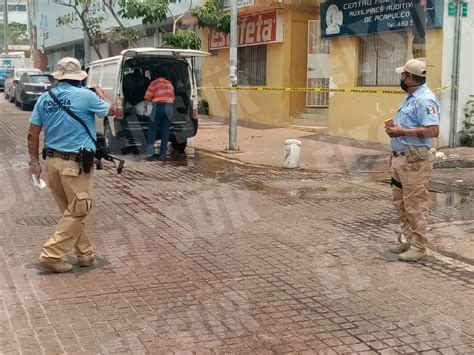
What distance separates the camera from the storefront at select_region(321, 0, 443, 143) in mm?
13438

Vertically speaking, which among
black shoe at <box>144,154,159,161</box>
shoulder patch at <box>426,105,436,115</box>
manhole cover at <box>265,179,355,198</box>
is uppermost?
shoulder patch at <box>426,105,436,115</box>

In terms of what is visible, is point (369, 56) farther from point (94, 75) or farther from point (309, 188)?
point (309, 188)

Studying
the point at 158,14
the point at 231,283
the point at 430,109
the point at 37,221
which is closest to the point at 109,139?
the point at 37,221

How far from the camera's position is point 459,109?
13383 mm

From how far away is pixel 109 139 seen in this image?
43.2ft

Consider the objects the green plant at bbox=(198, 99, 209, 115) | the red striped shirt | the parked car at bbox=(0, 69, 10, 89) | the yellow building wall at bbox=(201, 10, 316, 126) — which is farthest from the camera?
the parked car at bbox=(0, 69, 10, 89)

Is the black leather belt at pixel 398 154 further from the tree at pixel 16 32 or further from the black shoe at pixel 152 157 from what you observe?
the tree at pixel 16 32

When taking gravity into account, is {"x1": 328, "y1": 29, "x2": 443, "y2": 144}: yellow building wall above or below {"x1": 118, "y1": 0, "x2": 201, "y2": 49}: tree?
below

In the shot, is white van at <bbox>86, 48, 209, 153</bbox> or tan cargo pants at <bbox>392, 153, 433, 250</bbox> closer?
tan cargo pants at <bbox>392, 153, 433, 250</bbox>

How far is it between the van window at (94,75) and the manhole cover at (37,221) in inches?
261

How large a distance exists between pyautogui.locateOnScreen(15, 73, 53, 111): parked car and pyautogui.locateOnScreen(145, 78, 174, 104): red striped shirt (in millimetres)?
13153

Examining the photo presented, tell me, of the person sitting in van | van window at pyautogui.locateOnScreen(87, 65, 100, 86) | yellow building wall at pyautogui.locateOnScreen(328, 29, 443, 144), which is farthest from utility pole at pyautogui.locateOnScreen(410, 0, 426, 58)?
van window at pyautogui.locateOnScreen(87, 65, 100, 86)

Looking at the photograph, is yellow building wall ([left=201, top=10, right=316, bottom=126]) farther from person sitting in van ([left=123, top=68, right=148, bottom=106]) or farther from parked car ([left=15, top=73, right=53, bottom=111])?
parked car ([left=15, top=73, right=53, bottom=111])

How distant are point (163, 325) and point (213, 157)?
29.7 ft
